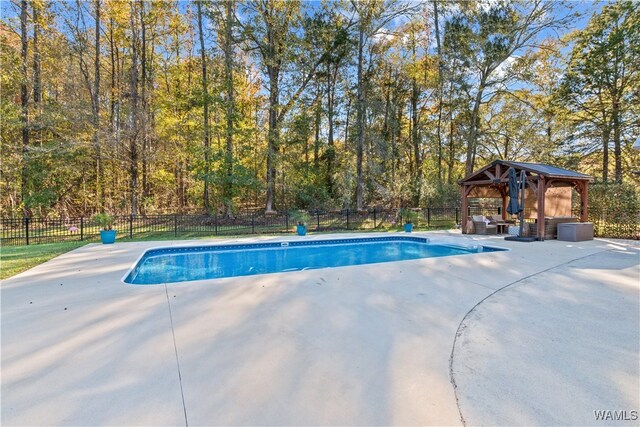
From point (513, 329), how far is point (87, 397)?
3470 mm

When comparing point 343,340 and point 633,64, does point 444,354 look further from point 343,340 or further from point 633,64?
point 633,64

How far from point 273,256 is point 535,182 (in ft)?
28.3

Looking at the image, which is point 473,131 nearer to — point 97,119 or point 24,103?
point 97,119

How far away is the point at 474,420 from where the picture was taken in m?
1.71

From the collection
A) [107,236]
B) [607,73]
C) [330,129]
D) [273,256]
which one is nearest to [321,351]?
[273,256]

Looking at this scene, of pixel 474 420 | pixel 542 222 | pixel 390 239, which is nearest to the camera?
pixel 474 420

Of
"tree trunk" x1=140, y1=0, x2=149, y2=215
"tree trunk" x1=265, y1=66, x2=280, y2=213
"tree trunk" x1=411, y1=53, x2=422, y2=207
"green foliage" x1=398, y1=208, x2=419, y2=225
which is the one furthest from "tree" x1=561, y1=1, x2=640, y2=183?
"tree trunk" x1=140, y1=0, x2=149, y2=215

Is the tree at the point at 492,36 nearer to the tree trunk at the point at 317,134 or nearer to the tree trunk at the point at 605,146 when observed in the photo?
the tree trunk at the point at 605,146

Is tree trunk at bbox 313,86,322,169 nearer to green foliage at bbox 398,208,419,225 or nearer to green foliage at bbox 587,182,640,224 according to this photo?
green foliage at bbox 398,208,419,225

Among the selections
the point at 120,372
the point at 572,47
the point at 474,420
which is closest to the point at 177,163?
the point at 120,372

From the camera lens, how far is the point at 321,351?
252cm

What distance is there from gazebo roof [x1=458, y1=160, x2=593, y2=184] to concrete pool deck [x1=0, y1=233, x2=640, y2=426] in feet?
19.1

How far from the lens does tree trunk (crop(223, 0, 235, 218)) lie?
45.6 feet

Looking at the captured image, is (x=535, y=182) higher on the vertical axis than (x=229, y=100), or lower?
lower
